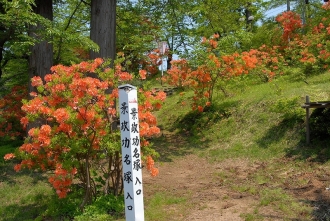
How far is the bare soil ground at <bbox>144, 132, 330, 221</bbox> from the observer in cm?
525

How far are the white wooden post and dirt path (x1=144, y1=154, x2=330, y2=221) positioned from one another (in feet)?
6.09

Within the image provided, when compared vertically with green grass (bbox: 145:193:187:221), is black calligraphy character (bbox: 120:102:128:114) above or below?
above

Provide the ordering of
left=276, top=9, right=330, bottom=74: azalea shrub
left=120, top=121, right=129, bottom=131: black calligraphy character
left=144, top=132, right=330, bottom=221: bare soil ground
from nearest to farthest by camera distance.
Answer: left=120, top=121, right=129, bottom=131: black calligraphy character → left=144, top=132, right=330, bottom=221: bare soil ground → left=276, top=9, right=330, bottom=74: azalea shrub

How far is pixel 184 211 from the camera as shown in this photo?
5.60 metres

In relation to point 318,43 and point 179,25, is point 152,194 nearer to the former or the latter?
point 179,25

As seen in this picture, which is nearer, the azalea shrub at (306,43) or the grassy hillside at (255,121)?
the grassy hillside at (255,121)

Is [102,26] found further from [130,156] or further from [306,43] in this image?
[306,43]

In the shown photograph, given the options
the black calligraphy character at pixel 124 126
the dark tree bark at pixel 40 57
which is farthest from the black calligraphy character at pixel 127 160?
the dark tree bark at pixel 40 57

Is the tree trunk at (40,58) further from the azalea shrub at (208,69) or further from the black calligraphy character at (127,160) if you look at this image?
the black calligraphy character at (127,160)

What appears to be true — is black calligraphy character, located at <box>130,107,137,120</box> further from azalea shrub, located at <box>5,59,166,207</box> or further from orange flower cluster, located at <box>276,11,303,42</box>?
orange flower cluster, located at <box>276,11,303,42</box>

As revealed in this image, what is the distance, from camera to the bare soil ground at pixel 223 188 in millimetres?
5246

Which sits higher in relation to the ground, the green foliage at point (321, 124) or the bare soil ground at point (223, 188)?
the green foliage at point (321, 124)

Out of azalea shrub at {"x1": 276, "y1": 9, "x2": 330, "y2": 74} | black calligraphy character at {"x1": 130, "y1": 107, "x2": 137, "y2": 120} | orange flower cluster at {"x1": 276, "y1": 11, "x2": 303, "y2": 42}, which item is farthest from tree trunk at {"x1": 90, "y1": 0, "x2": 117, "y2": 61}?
orange flower cluster at {"x1": 276, "y1": 11, "x2": 303, "y2": 42}

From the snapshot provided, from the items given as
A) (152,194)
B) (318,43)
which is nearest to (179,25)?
(318,43)
